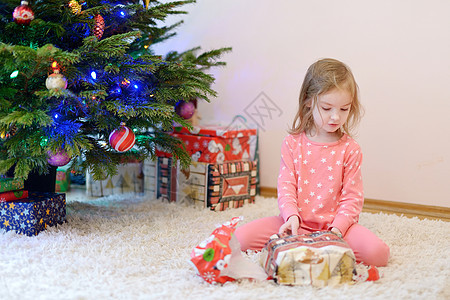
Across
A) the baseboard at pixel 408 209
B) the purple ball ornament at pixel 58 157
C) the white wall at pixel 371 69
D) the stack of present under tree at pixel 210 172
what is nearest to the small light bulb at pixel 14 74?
the purple ball ornament at pixel 58 157

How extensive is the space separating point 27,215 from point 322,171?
87cm

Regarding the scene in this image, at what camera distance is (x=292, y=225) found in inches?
46.8

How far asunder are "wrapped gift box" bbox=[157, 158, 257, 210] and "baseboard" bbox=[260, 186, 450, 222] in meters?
0.48

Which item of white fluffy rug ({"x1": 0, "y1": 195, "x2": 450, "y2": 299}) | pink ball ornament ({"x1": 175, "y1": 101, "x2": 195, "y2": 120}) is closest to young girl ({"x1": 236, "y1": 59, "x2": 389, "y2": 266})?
white fluffy rug ({"x1": 0, "y1": 195, "x2": 450, "y2": 299})

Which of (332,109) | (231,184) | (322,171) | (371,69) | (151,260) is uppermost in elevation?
(371,69)

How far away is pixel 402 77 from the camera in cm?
173

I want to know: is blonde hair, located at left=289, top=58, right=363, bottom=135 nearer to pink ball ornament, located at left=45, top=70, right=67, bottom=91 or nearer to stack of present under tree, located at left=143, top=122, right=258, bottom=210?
stack of present under tree, located at left=143, top=122, right=258, bottom=210

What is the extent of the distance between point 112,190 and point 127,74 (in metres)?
0.77

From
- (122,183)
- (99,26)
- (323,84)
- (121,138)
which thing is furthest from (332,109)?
(122,183)

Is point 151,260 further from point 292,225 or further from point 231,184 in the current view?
point 231,184

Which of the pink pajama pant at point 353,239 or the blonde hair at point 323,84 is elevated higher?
the blonde hair at point 323,84

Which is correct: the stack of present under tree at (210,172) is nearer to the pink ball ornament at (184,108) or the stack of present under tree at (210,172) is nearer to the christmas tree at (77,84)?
the pink ball ornament at (184,108)

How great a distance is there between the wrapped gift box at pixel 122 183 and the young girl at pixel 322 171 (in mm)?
833

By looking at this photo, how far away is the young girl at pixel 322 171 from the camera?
1.21 meters
